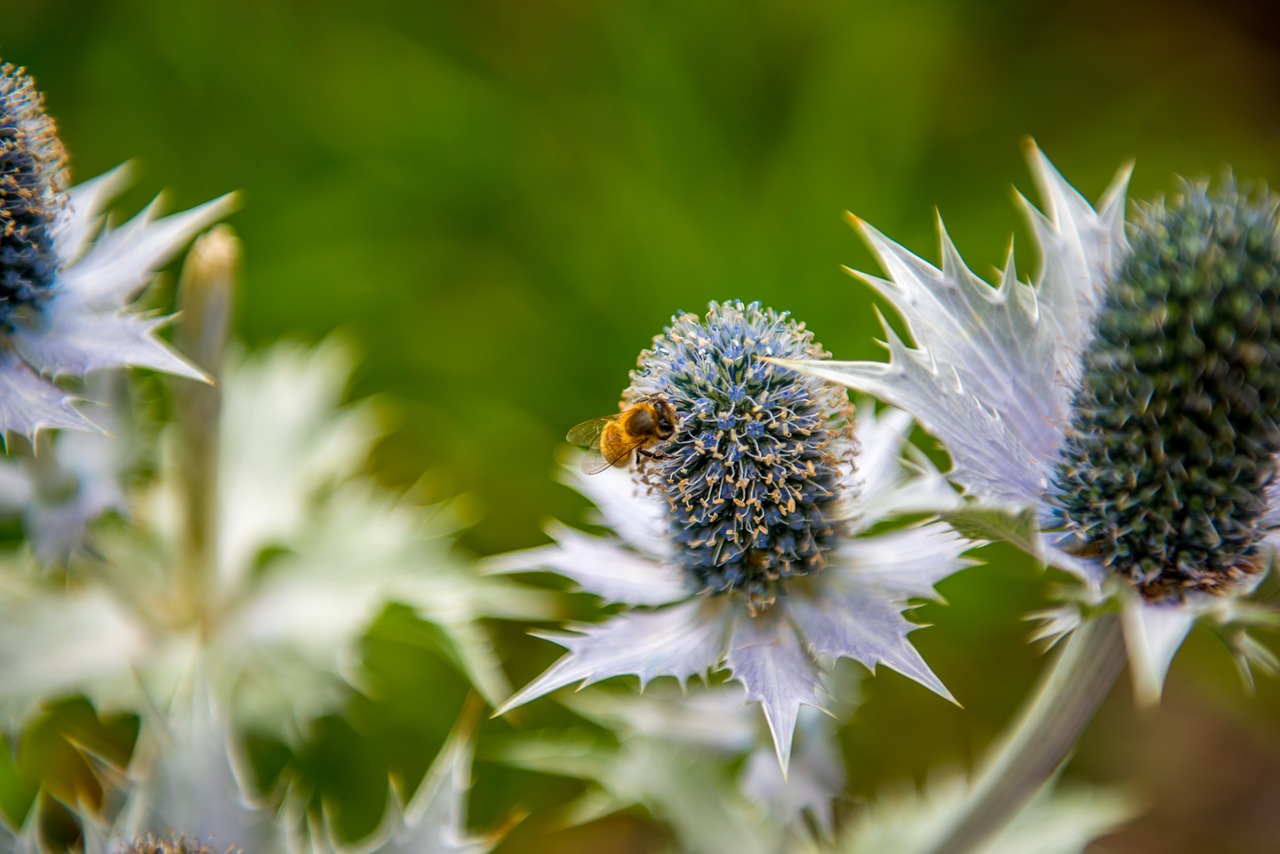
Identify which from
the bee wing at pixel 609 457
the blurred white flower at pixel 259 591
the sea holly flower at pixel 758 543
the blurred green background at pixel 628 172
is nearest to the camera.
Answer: the sea holly flower at pixel 758 543

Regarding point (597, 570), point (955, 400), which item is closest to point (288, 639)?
point (597, 570)

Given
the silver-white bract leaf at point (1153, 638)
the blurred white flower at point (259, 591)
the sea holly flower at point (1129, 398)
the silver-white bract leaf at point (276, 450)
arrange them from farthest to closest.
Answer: the silver-white bract leaf at point (276, 450) → the blurred white flower at point (259, 591) → the sea holly flower at point (1129, 398) → the silver-white bract leaf at point (1153, 638)

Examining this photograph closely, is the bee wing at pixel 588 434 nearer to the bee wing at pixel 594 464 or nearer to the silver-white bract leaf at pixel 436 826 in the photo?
the bee wing at pixel 594 464

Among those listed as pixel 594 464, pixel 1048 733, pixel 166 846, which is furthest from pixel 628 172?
pixel 166 846

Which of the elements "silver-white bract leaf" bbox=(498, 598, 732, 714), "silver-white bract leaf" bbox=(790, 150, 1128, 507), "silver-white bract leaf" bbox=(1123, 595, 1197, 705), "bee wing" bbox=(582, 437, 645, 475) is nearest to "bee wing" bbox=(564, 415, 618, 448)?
"bee wing" bbox=(582, 437, 645, 475)

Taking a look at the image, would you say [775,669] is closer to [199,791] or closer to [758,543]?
[758,543]

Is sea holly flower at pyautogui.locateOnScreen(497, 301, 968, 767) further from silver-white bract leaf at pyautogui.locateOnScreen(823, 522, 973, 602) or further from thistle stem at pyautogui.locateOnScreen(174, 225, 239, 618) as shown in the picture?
thistle stem at pyautogui.locateOnScreen(174, 225, 239, 618)

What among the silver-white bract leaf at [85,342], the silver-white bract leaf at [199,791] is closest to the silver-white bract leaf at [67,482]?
the silver-white bract leaf at [85,342]
